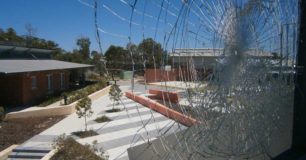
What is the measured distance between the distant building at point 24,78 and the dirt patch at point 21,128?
7.73 feet

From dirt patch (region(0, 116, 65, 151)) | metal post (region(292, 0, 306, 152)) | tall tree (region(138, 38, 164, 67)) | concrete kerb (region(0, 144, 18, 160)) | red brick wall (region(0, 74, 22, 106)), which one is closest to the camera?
metal post (region(292, 0, 306, 152))

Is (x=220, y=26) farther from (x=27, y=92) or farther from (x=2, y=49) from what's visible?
(x=2, y=49)

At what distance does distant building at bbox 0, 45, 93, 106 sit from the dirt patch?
2.36 meters

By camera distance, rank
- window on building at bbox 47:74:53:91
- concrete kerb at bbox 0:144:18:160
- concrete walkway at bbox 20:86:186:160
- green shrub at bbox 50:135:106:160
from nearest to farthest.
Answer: green shrub at bbox 50:135:106:160
concrete kerb at bbox 0:144:18:160
concrete walkway at bbox 20:86:186:160
window on building at bbox 47:74:53:91

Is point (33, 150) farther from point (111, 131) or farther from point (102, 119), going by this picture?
point (102, 119)

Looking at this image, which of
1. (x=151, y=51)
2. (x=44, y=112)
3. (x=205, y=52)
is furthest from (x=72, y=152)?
(x=44, y=112)

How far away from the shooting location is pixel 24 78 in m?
19.2

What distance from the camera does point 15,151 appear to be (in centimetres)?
1050

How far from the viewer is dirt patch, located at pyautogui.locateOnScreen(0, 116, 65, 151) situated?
1185 cm

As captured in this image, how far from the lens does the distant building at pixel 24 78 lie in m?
18.8

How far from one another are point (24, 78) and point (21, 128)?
614 cm

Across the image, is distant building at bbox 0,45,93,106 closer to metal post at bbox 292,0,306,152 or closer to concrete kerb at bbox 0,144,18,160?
concrete kerb at bbox 0,144,18,160

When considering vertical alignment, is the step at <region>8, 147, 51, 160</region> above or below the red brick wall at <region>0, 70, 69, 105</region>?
below

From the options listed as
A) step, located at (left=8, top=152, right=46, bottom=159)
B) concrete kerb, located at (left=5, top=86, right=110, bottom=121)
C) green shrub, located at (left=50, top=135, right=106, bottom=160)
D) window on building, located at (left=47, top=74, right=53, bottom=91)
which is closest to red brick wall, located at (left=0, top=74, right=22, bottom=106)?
concrete kerb, located at (left=5, top=86, right=110, bottom=121)
